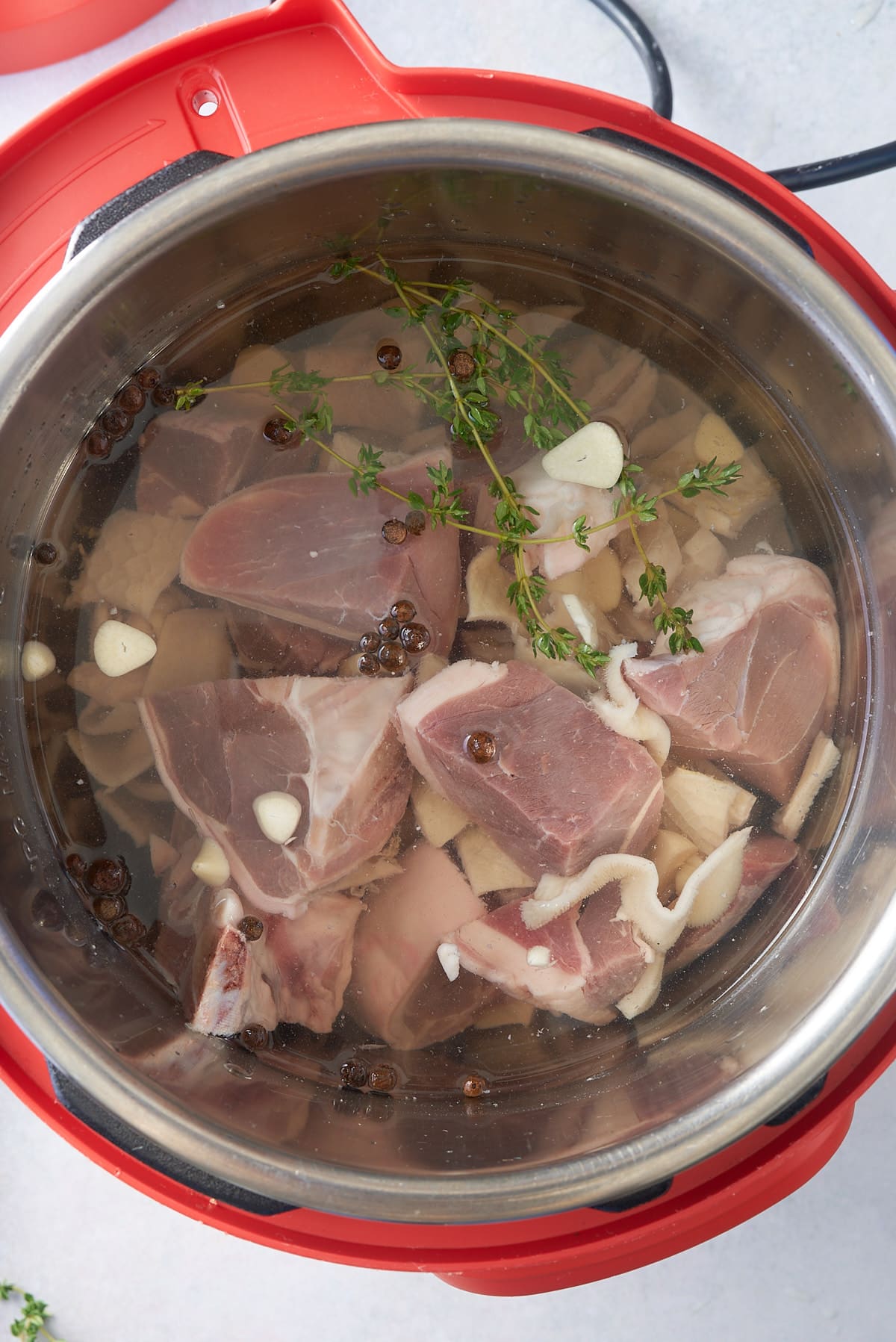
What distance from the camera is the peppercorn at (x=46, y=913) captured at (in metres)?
1.04

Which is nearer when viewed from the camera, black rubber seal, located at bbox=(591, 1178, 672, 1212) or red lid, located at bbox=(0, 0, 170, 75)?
black rubber seal, located at bbox=(591, 1178, 672, 1212)

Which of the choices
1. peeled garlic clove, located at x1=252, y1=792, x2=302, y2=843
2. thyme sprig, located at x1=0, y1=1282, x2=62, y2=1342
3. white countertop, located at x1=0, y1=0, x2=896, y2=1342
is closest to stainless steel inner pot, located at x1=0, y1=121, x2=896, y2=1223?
peeled garlic clove, located at x1=252, y1=792, x2=302, y2=843

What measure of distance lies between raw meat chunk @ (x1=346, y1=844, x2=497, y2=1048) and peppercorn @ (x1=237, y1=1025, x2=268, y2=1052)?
103 mm

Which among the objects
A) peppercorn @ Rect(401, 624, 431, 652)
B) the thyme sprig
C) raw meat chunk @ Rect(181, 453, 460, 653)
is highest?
raw meat chunk @ Rect(181, 453, 460, 653)

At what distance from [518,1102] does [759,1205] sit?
0.28m

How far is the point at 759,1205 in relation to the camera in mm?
1037

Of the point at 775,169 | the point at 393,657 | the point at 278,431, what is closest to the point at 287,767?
the point at 393,657

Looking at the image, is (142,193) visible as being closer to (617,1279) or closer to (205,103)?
(205,103)

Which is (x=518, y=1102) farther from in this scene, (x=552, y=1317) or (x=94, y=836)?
(x=94, y=836)

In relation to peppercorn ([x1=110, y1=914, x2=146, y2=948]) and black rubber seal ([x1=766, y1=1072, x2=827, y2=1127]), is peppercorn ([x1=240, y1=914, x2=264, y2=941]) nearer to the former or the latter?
peppercorn ([x1=110, y1=914, x2=146, y2=948])

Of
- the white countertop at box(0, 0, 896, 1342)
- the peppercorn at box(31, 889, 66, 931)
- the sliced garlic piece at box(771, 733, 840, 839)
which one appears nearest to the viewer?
the peppercorn at box(31, 889, 66, 931)

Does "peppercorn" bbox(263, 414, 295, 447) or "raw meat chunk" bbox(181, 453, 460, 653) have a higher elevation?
"peppercorn" bbox(263, 414, 295, 447)

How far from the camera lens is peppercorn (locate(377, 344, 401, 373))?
111cm

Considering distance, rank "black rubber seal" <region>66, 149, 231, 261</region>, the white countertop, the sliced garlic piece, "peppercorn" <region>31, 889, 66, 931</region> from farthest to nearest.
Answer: the white countertop → the sliced garlic piece → "peppercorn" <region>31, 889, 66, 931</region> → "black rubber seal" <region>66, 149, 231, 261</region>
